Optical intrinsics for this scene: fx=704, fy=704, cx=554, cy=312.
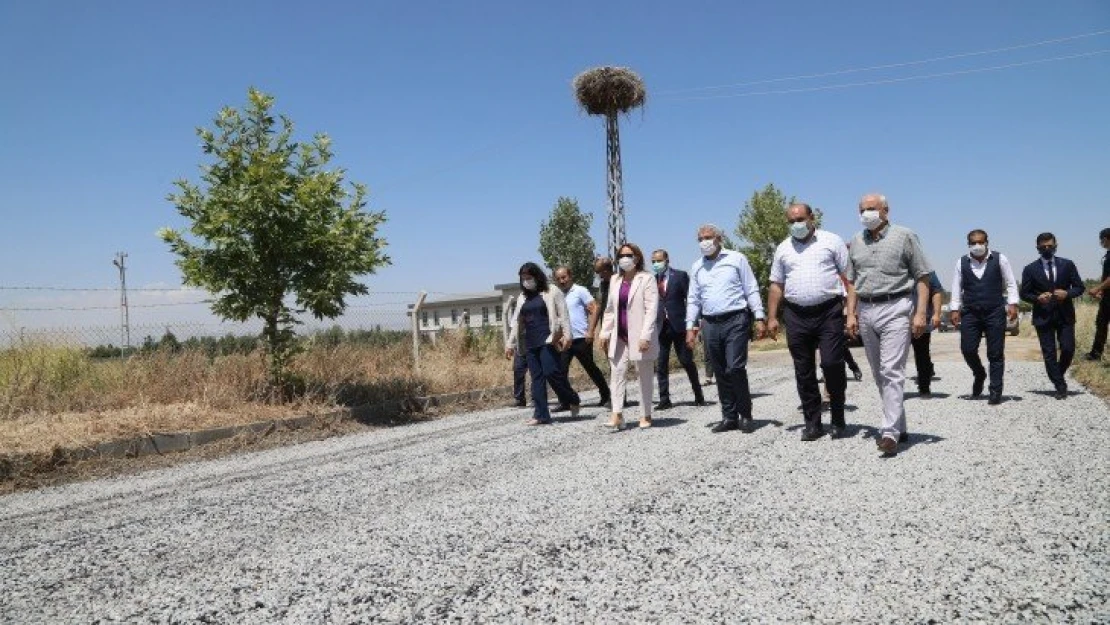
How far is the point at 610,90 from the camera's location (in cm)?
3228

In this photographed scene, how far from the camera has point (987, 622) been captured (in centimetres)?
247

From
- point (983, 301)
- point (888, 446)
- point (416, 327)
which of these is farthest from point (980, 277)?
point (416, 327)

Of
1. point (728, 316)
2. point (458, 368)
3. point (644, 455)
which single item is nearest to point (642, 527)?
point (644, 455)

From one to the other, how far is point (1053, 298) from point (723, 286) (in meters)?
4.52

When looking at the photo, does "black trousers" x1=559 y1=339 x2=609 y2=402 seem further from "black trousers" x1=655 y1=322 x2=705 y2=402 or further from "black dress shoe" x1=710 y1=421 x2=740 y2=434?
"black dress shoe" x1=710 y1=421 x2=740 y2=434

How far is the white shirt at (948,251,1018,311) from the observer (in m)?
7.89

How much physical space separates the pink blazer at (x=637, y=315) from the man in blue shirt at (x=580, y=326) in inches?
76.2

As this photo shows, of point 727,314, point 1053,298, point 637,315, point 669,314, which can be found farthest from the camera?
point 669,314

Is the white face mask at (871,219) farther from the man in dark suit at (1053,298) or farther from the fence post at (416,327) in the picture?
the fence post at (416,327)

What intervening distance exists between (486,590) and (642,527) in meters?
1.06

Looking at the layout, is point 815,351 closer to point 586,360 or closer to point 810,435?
point 810,435

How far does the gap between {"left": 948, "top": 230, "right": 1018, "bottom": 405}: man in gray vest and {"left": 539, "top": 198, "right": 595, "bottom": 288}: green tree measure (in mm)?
31490

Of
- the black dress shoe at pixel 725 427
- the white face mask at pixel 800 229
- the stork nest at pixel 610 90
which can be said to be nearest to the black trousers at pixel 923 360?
the black dress shoe at pixel 725 427

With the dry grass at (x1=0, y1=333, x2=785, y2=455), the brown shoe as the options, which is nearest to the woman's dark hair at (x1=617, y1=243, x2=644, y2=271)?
the brown shoe
